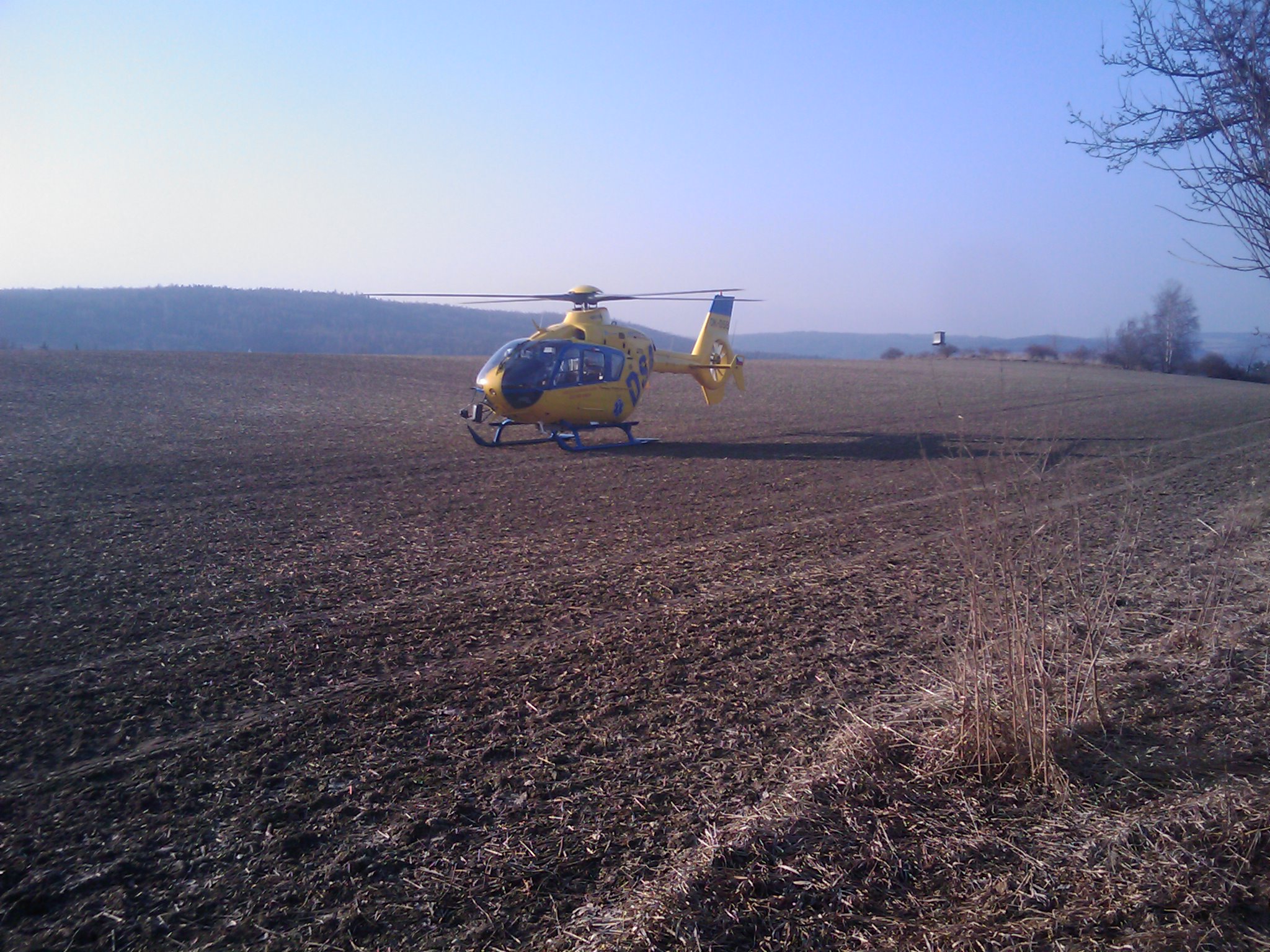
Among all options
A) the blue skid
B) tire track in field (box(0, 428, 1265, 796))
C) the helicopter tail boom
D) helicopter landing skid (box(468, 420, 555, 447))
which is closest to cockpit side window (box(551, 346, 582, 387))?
the blue skid

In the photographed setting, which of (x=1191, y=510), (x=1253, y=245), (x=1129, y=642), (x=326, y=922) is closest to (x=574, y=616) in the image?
(x=326, y=922)

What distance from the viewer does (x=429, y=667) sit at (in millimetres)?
5469

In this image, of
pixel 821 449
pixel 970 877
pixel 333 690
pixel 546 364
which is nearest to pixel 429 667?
pixel 333 690

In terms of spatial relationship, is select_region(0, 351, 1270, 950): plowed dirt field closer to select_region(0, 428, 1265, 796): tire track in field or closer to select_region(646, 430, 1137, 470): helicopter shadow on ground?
select_region(0, 428, 1265, 796): tire track in field

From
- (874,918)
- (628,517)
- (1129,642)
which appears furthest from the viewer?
(628,517)

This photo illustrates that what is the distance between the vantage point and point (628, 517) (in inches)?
400

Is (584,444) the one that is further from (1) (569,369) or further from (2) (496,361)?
(2) (496,361)

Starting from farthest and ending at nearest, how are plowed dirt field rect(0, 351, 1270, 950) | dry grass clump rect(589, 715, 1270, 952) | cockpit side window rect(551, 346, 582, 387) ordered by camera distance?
cockpit side window rect(551, 346, 582, 387) < plowed dirt field rect(0, 351, 1270, 950) < dry grass clump rect(589, 715, 1270, 952)

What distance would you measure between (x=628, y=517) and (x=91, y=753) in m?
6.63

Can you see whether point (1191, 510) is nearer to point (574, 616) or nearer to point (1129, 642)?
point (1129, 642)

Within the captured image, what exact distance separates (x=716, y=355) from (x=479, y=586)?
14.5 meters

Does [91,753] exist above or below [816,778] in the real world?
below

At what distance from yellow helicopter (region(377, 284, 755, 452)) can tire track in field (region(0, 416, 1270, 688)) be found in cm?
671

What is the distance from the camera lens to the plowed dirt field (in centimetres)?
329
